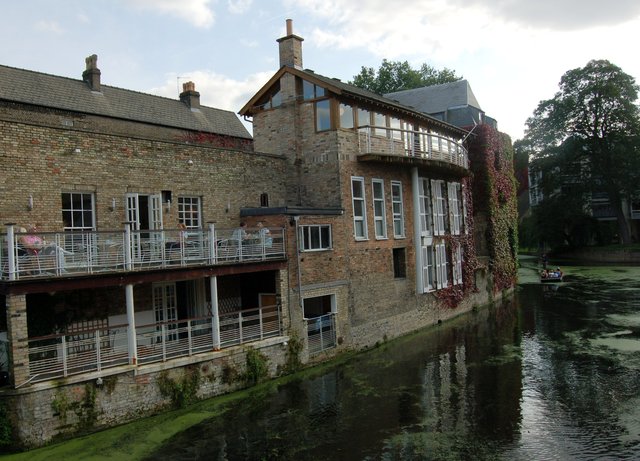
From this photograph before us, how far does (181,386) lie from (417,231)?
13503mm

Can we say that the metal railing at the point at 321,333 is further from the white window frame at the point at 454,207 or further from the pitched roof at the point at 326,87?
the white window frame at the point at 454,207

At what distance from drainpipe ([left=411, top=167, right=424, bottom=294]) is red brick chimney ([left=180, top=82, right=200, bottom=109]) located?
14188 millimetres

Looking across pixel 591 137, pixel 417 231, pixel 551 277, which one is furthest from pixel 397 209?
pixel 591 137

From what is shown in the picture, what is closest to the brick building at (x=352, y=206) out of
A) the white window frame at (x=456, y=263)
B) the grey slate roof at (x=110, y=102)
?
the white window frame at (x=456, y=263)

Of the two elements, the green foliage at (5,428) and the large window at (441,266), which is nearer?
the green foliage at (5,428)

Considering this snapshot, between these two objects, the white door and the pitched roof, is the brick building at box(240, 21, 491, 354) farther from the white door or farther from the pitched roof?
the white door

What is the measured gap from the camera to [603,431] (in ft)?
39.7

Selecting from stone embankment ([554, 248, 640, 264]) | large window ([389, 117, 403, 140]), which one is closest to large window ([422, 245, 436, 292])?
large window ([389, 117, 403, 140])

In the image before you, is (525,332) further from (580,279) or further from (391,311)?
(580,279)

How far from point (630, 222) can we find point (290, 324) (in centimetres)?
6017

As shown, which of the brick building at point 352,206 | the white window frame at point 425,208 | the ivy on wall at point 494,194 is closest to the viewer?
the brick building at point 352,206

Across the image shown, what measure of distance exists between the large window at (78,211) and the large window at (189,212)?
3003mm

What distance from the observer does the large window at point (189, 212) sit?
58.0ft

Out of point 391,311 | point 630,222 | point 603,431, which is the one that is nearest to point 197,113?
point 391,311
